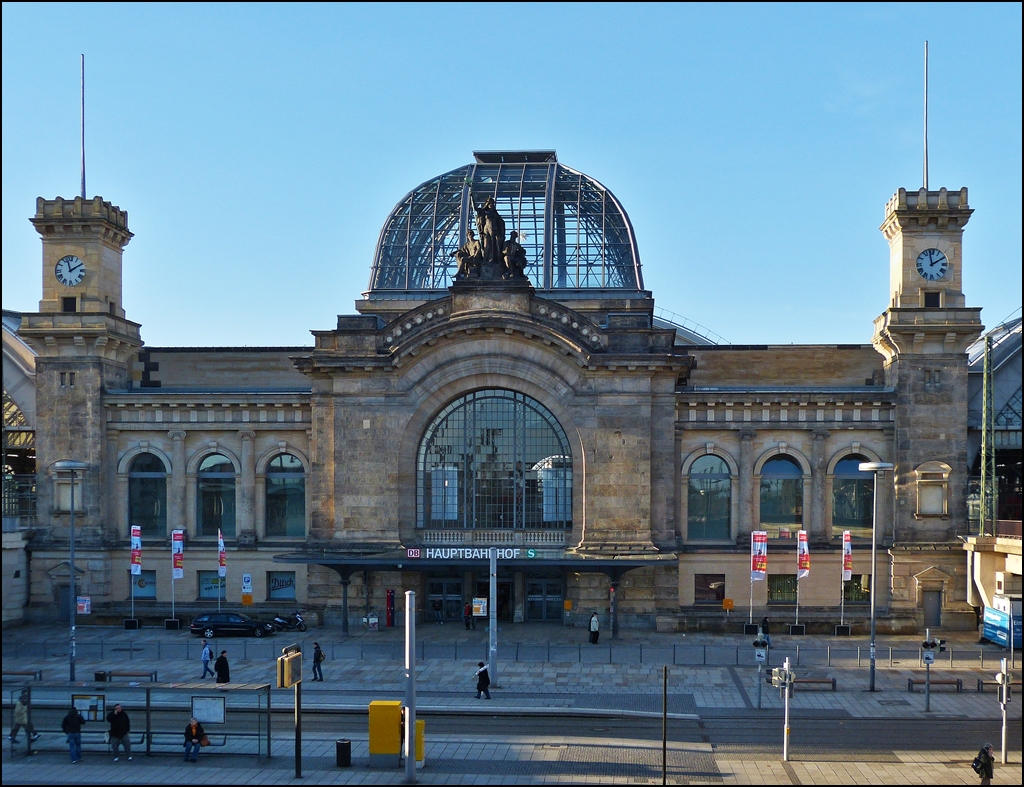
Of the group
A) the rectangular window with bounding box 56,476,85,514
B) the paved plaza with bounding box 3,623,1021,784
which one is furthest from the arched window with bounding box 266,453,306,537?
the rectangular window with bounding box 56,476,85,514

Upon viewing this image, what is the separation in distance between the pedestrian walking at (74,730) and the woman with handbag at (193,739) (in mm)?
3295

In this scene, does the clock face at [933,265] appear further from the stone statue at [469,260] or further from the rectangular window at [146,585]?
the rectangular window at [146,585]

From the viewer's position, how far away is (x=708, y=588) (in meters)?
59.1

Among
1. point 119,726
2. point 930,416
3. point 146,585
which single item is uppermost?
point 930,416

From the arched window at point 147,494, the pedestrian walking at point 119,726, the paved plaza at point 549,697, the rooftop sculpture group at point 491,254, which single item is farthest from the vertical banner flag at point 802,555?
the arched window at point 147,494

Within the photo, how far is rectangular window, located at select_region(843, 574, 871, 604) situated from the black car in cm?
3072

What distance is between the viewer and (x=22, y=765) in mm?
33250

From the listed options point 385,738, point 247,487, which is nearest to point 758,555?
point 385,738

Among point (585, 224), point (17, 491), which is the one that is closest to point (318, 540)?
point (17, 491)

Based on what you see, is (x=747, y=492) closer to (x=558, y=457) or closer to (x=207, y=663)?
(x=558, y=457)

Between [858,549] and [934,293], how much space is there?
47.3 feet

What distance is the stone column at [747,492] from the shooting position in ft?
194

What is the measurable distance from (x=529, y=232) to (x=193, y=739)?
1563 inches

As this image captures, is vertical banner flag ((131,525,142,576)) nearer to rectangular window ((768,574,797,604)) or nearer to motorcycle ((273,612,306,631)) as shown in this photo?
motorcycle ((273,612,306,631))
